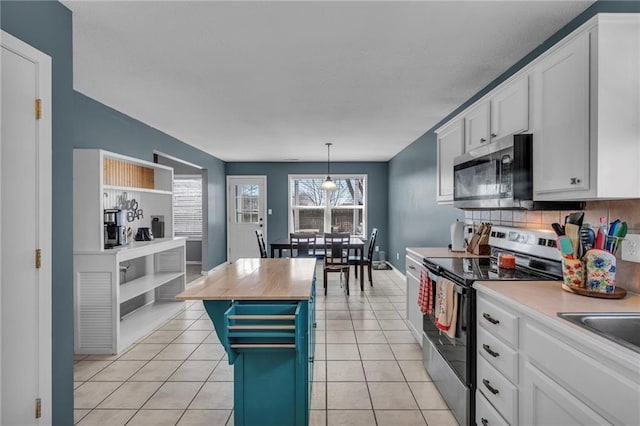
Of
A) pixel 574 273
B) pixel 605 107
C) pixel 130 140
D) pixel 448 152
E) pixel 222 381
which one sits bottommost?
pixel 222 381

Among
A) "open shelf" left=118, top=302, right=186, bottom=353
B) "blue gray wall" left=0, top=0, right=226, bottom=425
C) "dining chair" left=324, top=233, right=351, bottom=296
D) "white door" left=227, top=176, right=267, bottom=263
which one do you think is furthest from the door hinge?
"white door" left=227, top=176, right=267, bottom=263

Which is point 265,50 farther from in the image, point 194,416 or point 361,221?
point 361,221

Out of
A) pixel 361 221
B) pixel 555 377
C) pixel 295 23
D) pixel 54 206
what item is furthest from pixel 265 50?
pixel 361 221

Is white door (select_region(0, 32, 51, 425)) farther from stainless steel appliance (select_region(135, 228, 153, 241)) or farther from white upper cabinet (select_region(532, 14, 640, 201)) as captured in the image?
white upper cabinet (select_region(532, 14, 640, 201))

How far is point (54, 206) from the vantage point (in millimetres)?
1700

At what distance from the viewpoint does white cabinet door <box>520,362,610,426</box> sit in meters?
1.09

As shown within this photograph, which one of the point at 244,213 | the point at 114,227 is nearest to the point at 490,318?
the point at 114,227

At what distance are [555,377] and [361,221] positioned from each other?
6436 mm

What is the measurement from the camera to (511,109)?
2.05 m

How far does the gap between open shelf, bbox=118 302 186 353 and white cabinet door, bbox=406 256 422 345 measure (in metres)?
2.67

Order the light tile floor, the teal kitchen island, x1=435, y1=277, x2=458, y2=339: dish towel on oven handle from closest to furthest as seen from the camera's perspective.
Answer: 1. the teal kitchen island
2. x1=435, y1=277, x2=458, y2=339: dish towel on oven handle
3. the light tile floor

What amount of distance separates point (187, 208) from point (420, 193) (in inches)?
209

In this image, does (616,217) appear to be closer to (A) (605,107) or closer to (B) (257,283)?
(A) (605,107)

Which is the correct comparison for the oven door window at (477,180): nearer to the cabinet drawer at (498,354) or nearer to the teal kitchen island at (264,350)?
the cabinet drawer at (498,354)
